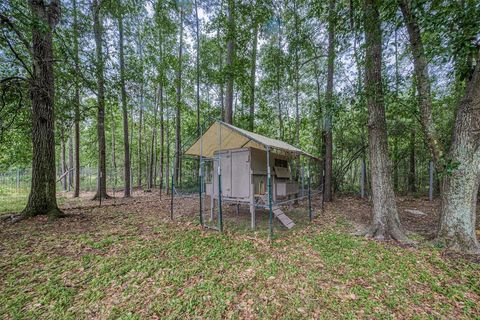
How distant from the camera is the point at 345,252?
14.0ft

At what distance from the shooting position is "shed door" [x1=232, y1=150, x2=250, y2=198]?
639cm

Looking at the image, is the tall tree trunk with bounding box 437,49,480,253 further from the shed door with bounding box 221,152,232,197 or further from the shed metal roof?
the shed door with bounding box 221,152,232,197

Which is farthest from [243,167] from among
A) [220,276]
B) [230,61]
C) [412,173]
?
[412,173]

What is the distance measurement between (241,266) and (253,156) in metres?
3.58

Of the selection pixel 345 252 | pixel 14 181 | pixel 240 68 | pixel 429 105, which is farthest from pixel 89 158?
pixel 429 105

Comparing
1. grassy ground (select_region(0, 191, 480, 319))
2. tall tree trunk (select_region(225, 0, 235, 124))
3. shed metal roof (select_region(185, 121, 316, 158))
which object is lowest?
grassy ground (select_region(0, 191, 480, 319))

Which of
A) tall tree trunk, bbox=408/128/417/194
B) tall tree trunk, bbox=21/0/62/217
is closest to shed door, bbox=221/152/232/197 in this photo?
tall tree trunk, bbox=21/0/62/217

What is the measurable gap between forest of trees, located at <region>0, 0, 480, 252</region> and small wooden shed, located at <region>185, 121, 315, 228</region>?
163 centimetres

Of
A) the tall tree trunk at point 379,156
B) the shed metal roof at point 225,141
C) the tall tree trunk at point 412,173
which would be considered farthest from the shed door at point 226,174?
the tall tree trunk at point 412,173

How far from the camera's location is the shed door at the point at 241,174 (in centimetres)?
639

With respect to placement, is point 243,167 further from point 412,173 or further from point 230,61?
point 412,173

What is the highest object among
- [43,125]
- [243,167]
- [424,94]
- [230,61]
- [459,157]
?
[230,61]

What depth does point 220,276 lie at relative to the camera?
3.39m

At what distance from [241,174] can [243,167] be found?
0.80ft
